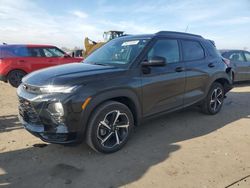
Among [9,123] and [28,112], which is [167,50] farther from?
[9,123]

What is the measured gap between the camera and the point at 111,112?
13.2ft

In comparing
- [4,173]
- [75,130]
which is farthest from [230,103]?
[4,173]

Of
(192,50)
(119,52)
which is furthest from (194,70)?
(119,52)

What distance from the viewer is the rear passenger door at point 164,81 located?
450cm

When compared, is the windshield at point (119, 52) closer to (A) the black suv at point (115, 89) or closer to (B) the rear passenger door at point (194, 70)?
(A) the black suv at point (115, 89)

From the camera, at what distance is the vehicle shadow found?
5207 millimetres

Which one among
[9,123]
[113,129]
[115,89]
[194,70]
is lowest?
[9,123]

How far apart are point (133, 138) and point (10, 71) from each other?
7418 mm

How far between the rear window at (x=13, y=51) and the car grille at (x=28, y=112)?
7210 mm

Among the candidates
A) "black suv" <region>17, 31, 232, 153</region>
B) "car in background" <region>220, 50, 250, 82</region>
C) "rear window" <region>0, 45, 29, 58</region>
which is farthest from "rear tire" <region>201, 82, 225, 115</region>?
"rear window" <region>0, 45, 29, 58</region>

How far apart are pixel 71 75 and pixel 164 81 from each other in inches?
69.2

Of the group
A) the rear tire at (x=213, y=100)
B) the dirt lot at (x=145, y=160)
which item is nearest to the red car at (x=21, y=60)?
the dirt lot at (x=145, y=160)

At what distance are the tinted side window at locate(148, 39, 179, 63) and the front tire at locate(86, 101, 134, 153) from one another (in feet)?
3.82

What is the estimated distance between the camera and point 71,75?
3.79m
